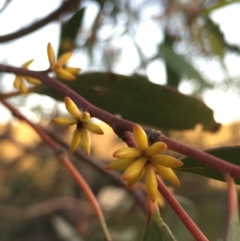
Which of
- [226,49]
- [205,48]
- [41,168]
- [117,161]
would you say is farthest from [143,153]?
[41,168]

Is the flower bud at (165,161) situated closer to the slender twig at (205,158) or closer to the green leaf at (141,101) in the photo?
the slender twig at (205,158)

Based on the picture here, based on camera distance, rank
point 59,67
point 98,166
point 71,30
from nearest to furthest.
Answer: point 59,67 < point 98,166 < point 71,30

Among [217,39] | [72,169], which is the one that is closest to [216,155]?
[72,169]

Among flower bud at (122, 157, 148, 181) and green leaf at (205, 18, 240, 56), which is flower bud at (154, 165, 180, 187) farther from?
green leaf at (205, 18, 240, 56)

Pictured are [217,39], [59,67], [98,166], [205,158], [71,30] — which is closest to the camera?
[205,158]

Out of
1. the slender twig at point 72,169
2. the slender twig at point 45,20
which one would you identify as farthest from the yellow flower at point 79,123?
the slender twig at point 45,20

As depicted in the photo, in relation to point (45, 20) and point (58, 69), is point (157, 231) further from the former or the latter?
point (45, 20)
